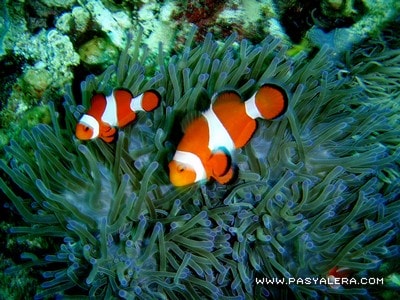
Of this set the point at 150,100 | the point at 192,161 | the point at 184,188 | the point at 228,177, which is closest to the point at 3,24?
the point at 150,100

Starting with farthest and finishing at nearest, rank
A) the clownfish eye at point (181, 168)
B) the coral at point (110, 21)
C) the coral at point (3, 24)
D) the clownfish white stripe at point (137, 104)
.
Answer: the coral at point (110, 21), the coral at point (3, 24), the clownfish white stripe at point (137, 104), the clownfish eye at point (181, 168)

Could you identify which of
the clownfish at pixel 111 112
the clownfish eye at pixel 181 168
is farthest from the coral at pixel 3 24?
the clownfish eye at pixel 181 168

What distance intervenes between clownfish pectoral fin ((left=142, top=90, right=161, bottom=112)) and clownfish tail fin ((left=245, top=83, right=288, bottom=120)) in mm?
562

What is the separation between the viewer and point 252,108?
1.90m

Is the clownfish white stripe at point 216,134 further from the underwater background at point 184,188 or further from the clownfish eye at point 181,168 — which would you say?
the underwater background at point 184,188

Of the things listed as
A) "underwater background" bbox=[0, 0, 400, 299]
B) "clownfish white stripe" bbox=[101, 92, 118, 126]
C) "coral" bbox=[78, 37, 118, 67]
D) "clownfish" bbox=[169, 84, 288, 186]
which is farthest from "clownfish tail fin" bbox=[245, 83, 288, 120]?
"coral" bbox=[78, 37, 118, 67]

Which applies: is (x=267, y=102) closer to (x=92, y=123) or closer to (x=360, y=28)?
(x=92, y=123)

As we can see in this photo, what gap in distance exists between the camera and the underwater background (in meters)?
2.02

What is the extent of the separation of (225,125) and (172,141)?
50 centimetres

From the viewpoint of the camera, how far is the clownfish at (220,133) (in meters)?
1.67

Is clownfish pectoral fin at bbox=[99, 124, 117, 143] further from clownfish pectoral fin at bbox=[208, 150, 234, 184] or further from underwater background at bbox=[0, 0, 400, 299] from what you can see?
clownfish pectoral fin at bbox=[208, 150, 234, 184]

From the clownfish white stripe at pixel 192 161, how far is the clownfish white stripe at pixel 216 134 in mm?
109

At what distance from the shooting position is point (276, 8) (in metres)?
3.32

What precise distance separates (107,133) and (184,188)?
0.58 meters
